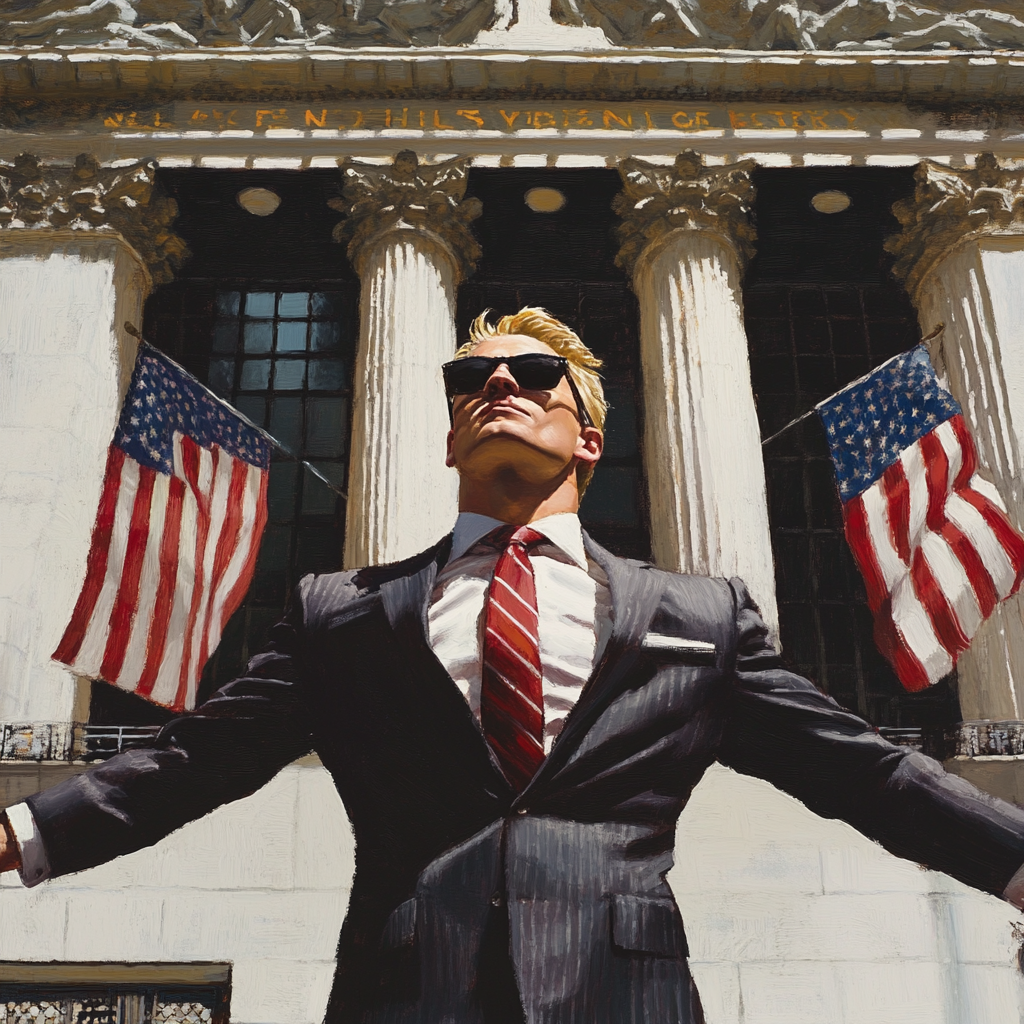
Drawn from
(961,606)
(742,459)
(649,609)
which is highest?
(742,459)

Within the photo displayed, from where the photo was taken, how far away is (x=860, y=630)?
47.5 ft

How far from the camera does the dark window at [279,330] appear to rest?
15203 millimetres

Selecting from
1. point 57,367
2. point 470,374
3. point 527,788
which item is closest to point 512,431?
point 470,374

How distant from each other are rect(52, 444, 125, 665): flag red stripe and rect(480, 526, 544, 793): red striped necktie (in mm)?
8210

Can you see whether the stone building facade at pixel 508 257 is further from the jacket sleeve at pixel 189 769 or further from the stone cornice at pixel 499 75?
the jacket sleeve at pixel 189 769

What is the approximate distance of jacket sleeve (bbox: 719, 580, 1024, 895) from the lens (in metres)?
3.50

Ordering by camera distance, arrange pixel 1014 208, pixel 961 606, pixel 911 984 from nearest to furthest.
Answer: pixel 911 984
pixel 961 606
pixel 1014 208

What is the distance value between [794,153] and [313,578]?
1345 cm

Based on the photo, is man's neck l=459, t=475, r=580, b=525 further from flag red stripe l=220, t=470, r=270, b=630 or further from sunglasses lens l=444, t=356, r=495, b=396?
flag red stripe l=220, t=470, r=270, b=630

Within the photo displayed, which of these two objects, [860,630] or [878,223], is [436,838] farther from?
[878,223]

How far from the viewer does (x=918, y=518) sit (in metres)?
12.3

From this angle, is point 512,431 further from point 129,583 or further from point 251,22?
point 251,22

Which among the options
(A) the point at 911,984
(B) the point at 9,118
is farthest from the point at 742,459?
(B) the point at 9,118

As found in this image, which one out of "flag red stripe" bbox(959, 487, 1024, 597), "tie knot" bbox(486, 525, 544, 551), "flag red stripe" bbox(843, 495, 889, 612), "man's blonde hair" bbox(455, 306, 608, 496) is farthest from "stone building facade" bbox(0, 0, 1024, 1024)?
"tie knot" bbox(486, 525, 544, 551)
